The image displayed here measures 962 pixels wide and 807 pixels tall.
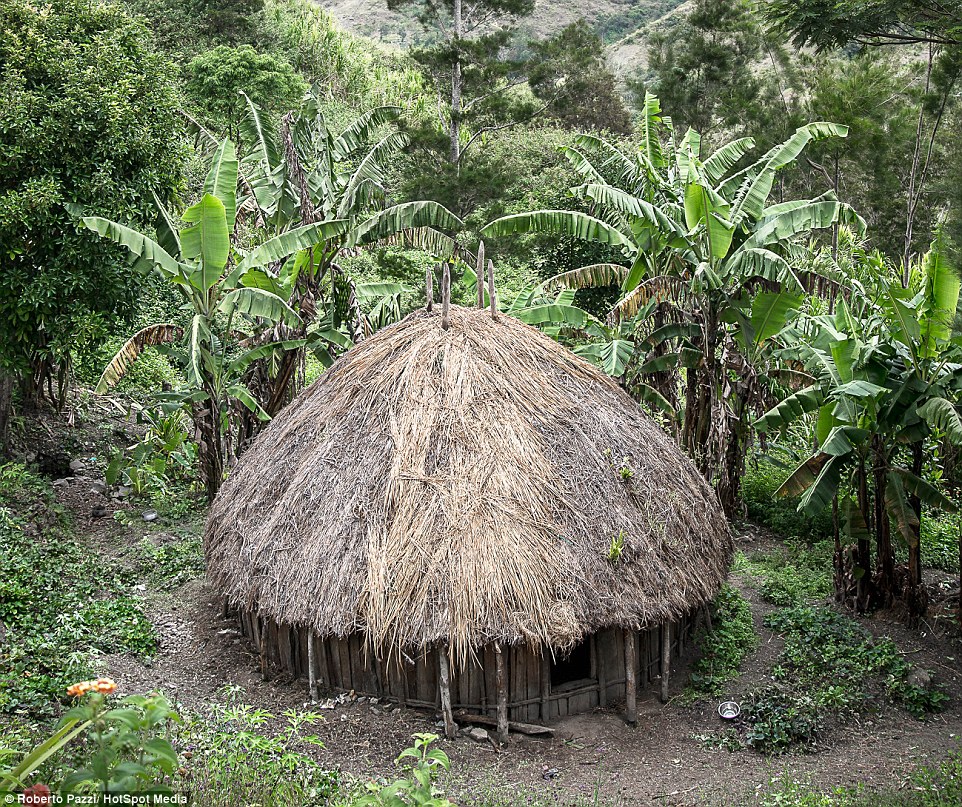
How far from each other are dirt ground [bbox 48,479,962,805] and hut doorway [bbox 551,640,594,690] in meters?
0.44

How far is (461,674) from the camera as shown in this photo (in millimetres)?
9500

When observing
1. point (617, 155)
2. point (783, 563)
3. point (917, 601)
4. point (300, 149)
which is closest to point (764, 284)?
point (617, 155)

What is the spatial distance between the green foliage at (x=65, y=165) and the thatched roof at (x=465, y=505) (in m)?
4.05

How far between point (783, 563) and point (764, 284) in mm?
4459

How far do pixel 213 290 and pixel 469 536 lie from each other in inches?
240

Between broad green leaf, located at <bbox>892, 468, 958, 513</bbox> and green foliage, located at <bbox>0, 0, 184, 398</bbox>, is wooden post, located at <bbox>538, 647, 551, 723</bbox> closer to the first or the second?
broad green leaf, located at <bbox>892, 468, 958, 513</bbox>

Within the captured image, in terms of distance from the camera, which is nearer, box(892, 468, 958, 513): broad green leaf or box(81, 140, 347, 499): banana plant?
box(892, 468, 958, 513): broad green leaf

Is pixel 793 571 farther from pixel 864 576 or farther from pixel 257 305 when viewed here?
pixel 257 305

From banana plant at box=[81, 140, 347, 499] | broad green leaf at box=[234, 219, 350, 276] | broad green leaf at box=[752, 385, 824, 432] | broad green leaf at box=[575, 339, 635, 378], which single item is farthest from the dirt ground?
broad green leaf at box=[234, 219, 350, 276]

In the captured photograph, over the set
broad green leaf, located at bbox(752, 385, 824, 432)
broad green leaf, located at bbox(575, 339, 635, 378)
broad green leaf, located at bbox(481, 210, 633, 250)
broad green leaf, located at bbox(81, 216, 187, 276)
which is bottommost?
broad green leaf, located at bbox(752, 385, 824, 432)

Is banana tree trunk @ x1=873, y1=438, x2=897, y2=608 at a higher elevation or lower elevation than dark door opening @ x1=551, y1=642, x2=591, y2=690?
higher

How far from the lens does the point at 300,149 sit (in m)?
14.5

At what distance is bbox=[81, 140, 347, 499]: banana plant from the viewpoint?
39.0 feet

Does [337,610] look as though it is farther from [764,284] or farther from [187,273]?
[764,284]
